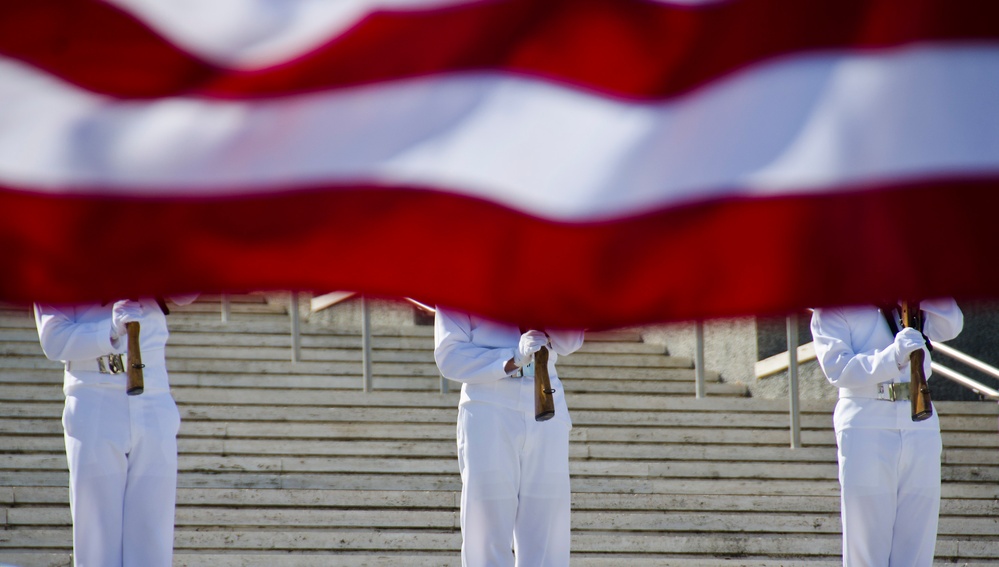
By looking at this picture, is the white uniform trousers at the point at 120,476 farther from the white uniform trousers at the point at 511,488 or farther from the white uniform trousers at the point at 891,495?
the white uniform trousers at the point at 891,495

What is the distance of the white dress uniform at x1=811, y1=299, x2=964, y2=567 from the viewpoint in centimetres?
583

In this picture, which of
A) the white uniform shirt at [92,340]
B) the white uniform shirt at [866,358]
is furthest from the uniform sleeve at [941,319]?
the white uniform shirt at [92,340]

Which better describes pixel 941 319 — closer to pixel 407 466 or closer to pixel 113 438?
pixel 407 466

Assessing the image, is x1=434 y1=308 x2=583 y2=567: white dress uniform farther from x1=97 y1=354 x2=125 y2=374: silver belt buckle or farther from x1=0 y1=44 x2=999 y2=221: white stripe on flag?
x1=0 y1=44 x2=999 y2=221: white stripe on flag

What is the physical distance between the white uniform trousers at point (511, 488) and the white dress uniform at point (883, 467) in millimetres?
1193

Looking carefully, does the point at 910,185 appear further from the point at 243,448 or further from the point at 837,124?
the point at 243,448

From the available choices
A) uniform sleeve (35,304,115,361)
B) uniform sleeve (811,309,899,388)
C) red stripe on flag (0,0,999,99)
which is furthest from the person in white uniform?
red stripe on flag (0,0,999,99)

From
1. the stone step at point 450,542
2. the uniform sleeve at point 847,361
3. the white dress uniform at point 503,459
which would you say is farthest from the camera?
the stone step at point 450,542

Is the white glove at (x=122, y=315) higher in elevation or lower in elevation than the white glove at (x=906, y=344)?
higher

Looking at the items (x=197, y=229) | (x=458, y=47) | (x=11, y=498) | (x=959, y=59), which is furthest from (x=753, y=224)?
(x=11, y=498)

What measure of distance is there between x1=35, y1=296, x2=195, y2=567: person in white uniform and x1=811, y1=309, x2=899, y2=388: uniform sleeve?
2.74 m

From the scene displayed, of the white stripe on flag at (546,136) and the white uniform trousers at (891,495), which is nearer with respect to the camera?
the white stripe on flag at (546,136)

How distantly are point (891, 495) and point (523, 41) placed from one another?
4.66 meters

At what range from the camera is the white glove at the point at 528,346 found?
556 centimetres
